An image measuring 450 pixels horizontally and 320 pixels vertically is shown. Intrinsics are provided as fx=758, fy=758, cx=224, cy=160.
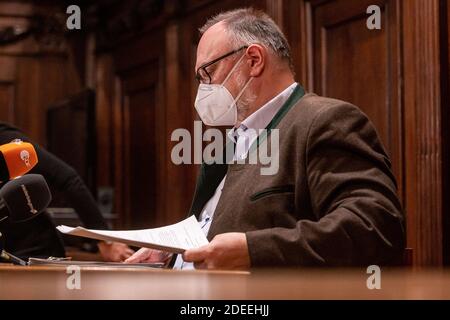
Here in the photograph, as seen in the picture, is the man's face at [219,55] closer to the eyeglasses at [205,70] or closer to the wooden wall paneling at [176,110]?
the eyeglasses at [205,70]

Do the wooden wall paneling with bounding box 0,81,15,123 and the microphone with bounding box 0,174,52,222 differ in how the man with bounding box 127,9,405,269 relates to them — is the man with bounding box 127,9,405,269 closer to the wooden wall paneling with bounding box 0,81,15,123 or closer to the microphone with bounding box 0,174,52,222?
the microphone with bounding box 0,174,52,222

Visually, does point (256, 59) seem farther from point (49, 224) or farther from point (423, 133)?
point (49, 224)

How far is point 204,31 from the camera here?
2113mm

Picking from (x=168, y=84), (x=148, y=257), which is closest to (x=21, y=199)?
(x=148, y=257)

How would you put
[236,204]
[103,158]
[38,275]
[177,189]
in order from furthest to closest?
[103,158] < [177,189] < [236,204] < [38,275]

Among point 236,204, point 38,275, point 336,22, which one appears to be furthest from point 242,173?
point 336,22

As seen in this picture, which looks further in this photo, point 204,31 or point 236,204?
point 204,31

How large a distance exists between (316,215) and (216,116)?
56 centimetres

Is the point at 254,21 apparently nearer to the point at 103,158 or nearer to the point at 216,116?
the point at 216,116

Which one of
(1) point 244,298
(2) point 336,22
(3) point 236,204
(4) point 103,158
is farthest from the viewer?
(4) point 103,158

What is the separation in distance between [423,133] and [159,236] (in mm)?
1278

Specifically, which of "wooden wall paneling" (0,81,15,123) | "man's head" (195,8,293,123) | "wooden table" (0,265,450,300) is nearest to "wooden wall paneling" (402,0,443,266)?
"man's head" (195,8,293,123)

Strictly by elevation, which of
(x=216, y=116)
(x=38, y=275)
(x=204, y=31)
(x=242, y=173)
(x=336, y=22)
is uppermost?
(x=336, y=22)

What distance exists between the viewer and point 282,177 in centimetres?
172
